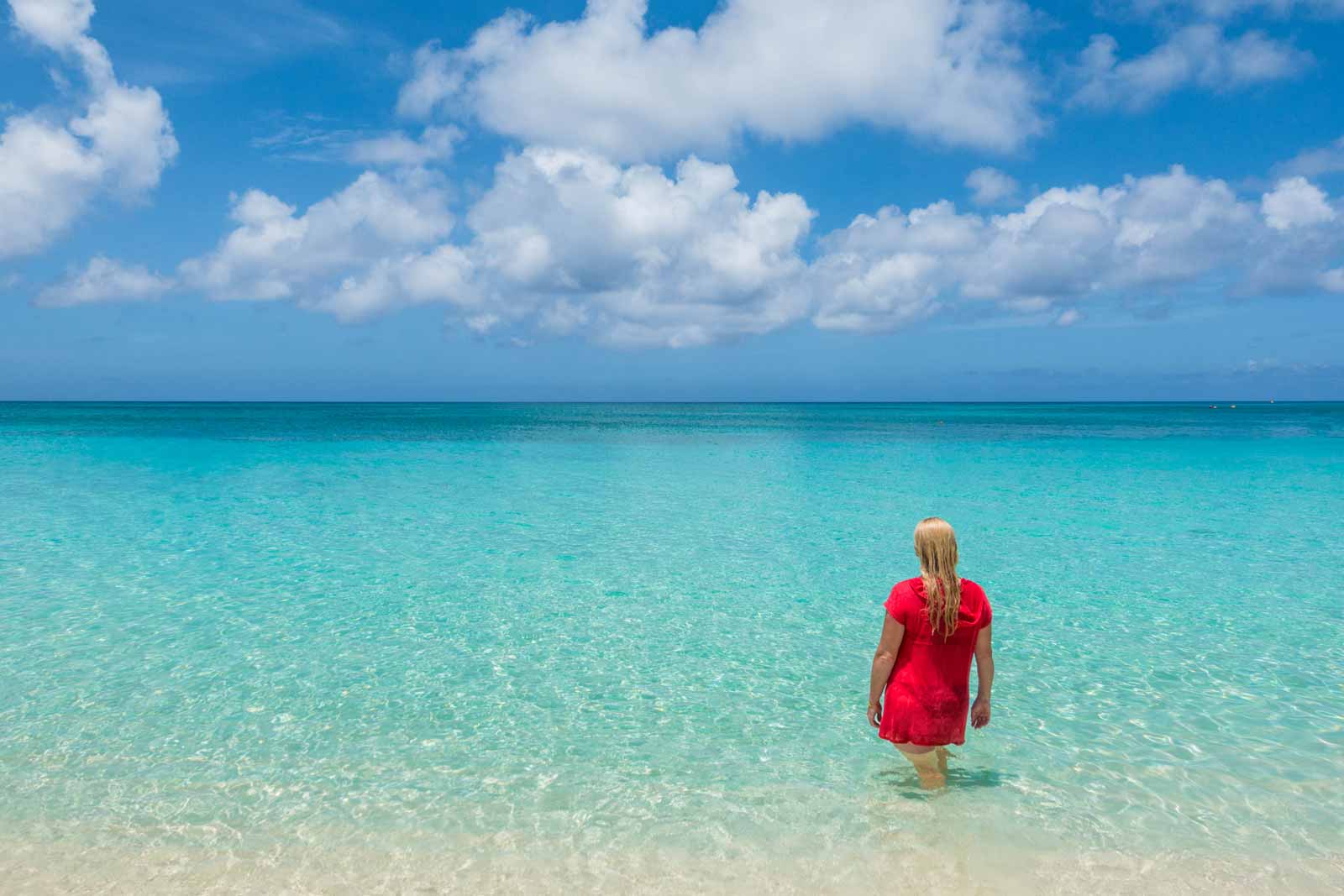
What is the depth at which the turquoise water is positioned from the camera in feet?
14.5

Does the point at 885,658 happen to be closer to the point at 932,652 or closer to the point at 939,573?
the point at 932,652

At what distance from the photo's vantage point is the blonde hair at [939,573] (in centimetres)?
405

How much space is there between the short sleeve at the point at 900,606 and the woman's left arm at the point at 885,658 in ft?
0.08

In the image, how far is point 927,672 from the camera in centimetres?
443

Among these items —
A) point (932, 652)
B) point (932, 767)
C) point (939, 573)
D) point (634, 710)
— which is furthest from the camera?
point (634, 710)

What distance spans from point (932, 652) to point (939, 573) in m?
0.57

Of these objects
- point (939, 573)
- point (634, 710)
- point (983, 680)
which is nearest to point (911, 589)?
point (939, 573)

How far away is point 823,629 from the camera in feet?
27.7

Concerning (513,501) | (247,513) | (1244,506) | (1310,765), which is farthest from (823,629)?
(1244,506)

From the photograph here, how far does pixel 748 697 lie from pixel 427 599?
4734 mm

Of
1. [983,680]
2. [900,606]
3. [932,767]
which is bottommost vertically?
[932,767]

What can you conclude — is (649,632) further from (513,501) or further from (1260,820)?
(513,501)

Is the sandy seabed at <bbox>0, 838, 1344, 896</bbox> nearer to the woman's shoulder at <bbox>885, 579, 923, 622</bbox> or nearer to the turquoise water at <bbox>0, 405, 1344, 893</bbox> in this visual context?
the turquoise water at <bbox>0, 405, 1344, 893</bbox>

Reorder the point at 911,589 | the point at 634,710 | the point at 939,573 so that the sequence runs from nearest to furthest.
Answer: the point at 939,573 → the point at 911,589 → the point at 634,710
